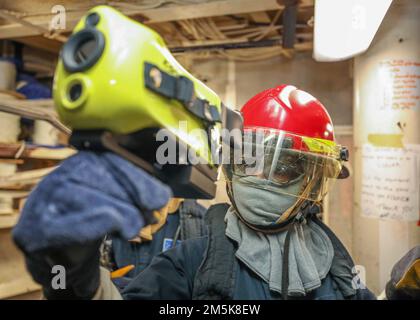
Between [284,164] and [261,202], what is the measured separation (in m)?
0.12

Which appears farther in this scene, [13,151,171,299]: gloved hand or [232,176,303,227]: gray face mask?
[232,176,303,227]: gray face mask

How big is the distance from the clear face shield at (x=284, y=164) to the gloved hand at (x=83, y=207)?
0.46m

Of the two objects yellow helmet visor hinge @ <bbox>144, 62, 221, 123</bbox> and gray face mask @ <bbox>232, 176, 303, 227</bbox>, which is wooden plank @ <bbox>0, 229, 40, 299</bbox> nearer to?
gray face mask @ <bbox>232, 176, 303, 227</bbox>

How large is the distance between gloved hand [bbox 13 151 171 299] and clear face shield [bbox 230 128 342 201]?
46 cm

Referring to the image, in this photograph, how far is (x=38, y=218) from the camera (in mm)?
458

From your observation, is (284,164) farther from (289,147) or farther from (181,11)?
(181,11)

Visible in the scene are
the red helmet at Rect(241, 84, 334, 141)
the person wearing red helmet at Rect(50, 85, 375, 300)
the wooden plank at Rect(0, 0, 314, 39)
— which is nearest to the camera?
the person wearing red helmet at Rect(50, 85, 375, 300)

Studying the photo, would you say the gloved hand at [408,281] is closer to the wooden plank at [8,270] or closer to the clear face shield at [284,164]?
the clear face shield at [284,164]

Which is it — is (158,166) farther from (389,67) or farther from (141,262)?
(389,67)

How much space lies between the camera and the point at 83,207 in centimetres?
46

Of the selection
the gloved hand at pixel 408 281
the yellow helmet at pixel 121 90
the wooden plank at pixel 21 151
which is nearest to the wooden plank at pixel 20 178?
the wooden plank at pixel 21 151

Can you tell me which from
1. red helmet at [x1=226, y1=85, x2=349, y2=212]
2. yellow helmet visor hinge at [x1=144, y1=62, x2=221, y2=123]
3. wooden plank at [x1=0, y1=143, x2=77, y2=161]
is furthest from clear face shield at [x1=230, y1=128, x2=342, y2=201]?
wooden plank at [x1=0, y1=143, x2=77, y2=161]

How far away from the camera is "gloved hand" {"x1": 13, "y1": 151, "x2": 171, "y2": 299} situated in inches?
17.9
